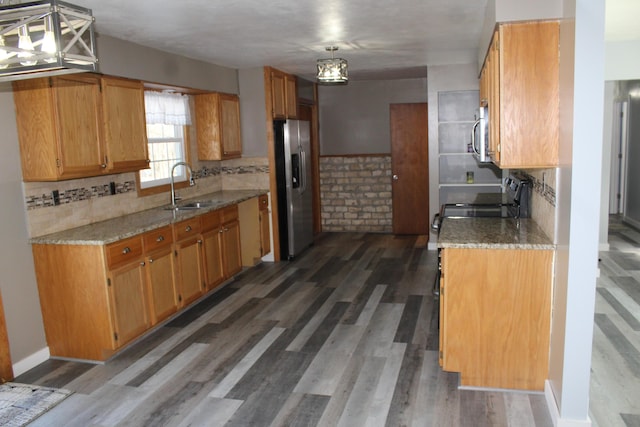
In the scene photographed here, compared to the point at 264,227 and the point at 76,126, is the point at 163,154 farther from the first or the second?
the point at 76,126

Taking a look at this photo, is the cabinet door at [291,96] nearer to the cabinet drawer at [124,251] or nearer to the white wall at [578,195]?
the cabinet drawer at [124,251]

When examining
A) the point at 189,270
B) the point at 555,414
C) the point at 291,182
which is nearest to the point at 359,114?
the point at 291,182

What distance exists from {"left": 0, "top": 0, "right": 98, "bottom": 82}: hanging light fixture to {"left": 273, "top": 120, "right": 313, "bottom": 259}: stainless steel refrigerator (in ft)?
14.1

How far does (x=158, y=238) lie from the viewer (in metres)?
4.29

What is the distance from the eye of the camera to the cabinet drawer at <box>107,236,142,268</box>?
3.70 metres

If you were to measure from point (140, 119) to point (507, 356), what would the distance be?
348 cm

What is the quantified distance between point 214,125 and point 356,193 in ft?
10.2

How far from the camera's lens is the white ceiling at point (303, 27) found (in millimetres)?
3482

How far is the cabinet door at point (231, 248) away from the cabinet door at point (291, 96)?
1.90 m

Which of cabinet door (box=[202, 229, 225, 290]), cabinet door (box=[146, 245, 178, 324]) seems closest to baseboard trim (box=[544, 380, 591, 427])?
cabinet door (box=[146, 245, 178, 324])

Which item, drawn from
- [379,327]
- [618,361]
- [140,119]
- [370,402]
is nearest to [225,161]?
[140,119]

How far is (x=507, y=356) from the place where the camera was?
3.13 m

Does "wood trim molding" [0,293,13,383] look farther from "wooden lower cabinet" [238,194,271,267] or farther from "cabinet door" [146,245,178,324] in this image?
"wooden lower cabinet" [238,194,271,267]

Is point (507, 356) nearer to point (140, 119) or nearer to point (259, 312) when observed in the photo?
point (259, 312)
